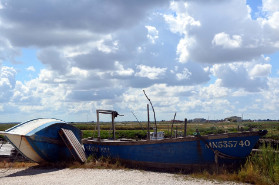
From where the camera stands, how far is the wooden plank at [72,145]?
49.7 feet

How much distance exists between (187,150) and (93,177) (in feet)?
13.3

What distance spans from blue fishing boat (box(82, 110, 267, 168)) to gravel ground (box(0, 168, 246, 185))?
0.89 meters

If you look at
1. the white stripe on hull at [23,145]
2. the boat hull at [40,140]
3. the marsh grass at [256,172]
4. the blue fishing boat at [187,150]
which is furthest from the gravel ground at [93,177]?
the boat hull at [40,140]

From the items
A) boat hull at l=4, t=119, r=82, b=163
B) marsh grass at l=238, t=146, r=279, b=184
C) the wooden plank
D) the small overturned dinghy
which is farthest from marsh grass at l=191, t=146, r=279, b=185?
boat hull at l=4, t=119, r=82, b=163

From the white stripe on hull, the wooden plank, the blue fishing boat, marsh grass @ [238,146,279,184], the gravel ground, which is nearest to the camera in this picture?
marsh grass @ [238,146,279,184]

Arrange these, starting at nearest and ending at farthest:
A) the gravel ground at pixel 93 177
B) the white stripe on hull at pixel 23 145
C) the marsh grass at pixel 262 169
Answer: the marsh grass at pixel 262 169 < the gravel ground at pixel 93 177 < the white stripe on hull at pixel 23 145

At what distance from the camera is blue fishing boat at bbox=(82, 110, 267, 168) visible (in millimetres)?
11898

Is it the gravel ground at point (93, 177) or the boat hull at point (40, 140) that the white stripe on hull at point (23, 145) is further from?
the gravel ground at point (93, 177)

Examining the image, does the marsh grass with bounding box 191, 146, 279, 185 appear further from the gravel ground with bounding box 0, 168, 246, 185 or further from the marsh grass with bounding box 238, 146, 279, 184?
the gravel ground with bounding box 0, 168, 246, 185

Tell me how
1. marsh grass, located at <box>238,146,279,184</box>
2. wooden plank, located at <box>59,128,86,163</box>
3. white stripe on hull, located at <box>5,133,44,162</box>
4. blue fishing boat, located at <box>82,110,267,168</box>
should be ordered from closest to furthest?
marsh grass, located at <box>238,146,279,184</box> < blue fishing boat, located at <box>82,110,267,168</box> < white stripe on hull, located at <box>5,133,44,162</box> < wooden plank, located at <box>59,128,86,163</box>

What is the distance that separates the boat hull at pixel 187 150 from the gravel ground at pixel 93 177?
92 centimetres

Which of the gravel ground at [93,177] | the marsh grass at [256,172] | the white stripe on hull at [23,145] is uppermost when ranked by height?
the white stripe on hull at [23,145]

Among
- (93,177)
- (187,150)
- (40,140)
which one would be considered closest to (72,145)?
(40,140)

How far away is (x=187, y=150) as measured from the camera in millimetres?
12750
